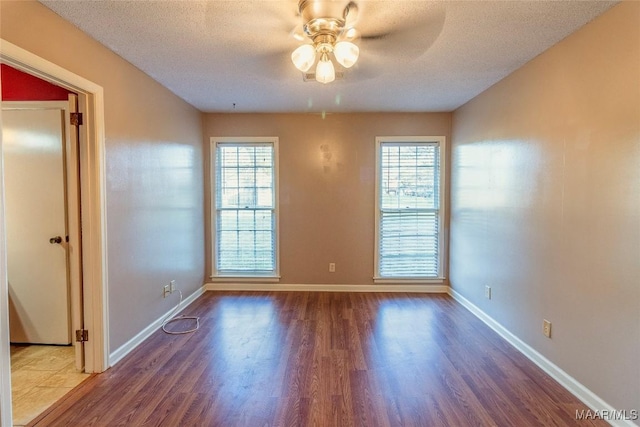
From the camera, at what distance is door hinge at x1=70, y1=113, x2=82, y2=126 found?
2314 millimetres

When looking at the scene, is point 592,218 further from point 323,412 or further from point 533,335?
point 323,412

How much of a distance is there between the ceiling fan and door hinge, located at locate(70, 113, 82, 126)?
167 centimetres

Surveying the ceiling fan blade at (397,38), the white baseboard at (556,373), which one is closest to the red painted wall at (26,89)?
the ceiling fan blade at (397,38)

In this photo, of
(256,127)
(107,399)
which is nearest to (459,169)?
(256,127)

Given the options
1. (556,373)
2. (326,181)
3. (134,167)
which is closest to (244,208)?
(326,181)

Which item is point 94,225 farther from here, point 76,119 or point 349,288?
point 349,288

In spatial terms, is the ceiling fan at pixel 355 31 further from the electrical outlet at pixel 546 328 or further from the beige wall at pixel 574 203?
the electrical outlet at pixel 546 328

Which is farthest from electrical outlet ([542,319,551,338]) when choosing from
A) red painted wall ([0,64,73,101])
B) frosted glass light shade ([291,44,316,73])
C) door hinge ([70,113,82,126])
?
red painted wall ([0,64,73,101])

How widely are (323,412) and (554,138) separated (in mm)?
2531

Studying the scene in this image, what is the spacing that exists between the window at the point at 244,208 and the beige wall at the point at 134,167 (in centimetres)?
57

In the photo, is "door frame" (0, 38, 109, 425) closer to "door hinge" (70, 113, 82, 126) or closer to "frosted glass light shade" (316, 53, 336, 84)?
"door hinge" (70, 113, 82, 126)

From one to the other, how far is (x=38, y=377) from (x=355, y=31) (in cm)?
338

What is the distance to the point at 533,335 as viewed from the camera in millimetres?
2572

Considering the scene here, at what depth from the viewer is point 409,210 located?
4379 mm
